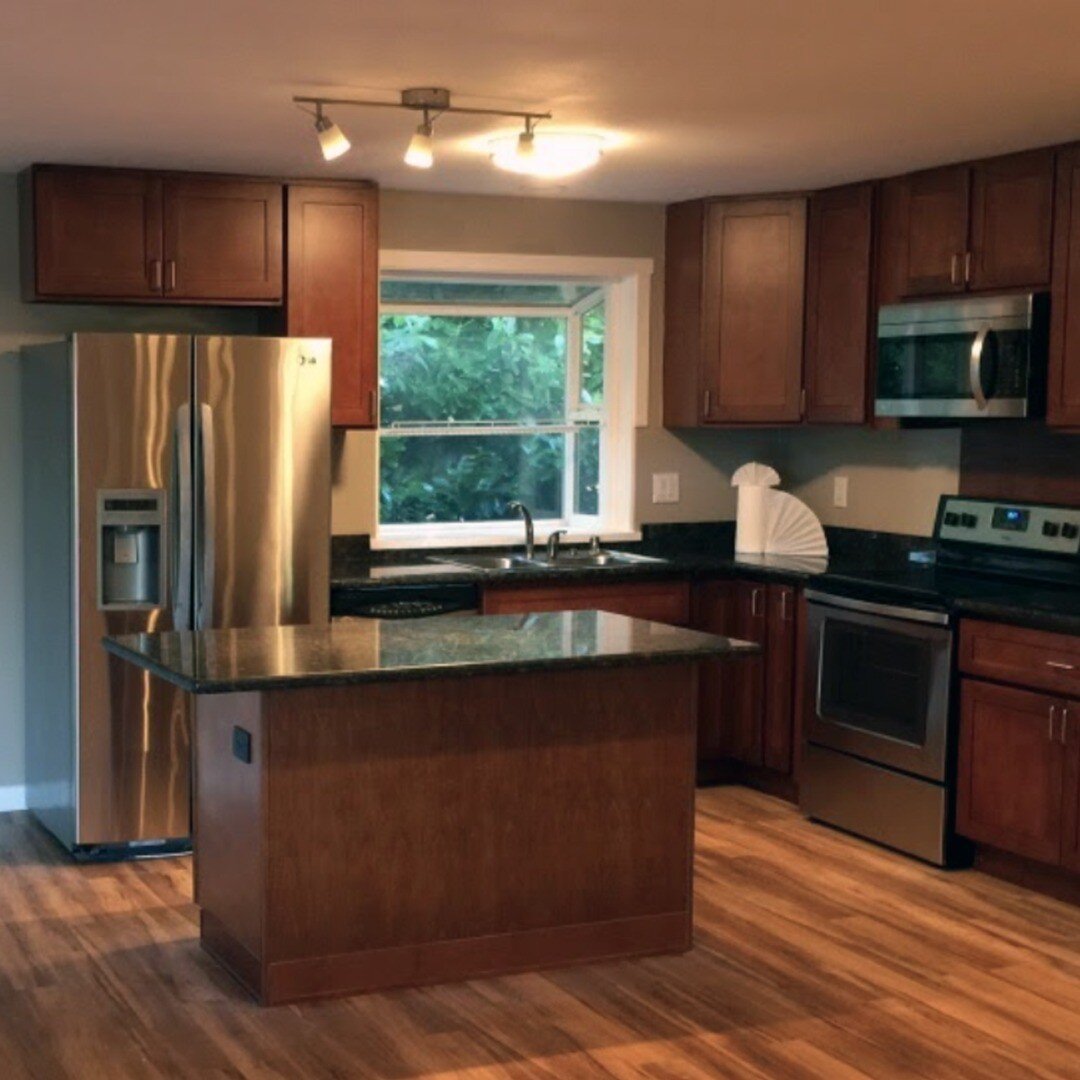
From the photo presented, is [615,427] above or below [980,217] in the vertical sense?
below

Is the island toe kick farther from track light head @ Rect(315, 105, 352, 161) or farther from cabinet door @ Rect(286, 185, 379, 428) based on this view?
cabinet door @ Rect(286, 185, 379, 428)

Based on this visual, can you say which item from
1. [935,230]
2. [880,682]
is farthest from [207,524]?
[935,230]

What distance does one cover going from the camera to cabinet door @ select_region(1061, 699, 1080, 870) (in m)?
4.79

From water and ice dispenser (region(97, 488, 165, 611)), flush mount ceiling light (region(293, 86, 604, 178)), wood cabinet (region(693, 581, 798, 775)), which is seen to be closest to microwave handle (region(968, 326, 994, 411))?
wood cabinet (region(693, 581, 798, 775))

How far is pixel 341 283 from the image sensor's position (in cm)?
596

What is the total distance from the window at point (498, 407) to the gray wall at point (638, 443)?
0.16 m

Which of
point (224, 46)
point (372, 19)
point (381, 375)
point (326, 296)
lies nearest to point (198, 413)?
point (326, 296)

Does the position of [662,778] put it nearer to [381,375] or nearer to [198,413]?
[198,413]

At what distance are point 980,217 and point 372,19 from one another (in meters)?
2.56

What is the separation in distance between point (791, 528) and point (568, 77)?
2758 mm

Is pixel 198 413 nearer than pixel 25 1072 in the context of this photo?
No

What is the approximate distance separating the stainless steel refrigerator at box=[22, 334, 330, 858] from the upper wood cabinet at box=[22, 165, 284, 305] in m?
0.31

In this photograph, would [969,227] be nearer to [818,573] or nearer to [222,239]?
[818,573]

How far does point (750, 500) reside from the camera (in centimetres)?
660
